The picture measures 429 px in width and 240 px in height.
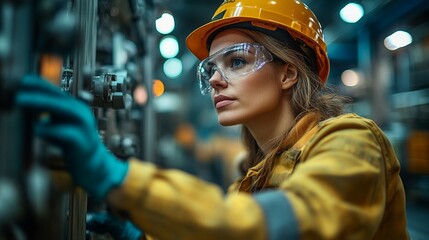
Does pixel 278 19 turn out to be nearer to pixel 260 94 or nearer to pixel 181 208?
pixel 260 94

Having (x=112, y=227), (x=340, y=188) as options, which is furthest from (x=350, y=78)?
(x=340, y=188)

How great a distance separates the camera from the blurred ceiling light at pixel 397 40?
15.0 feet

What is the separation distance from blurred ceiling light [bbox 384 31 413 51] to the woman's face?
12.1 feet

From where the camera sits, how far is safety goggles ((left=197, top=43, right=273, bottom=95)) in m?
1.57

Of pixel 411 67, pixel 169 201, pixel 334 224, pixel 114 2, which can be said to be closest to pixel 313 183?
pixel 334 224

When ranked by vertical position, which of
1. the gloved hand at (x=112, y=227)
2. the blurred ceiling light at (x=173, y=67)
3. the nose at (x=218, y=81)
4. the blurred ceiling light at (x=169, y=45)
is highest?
the blurred ceiling light at (x=173, y=67)

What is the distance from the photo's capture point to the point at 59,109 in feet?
2.38

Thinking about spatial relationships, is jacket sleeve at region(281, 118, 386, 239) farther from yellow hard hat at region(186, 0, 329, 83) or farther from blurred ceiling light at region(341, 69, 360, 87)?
blurred ceiling light at region(341, 69, 360, 87)

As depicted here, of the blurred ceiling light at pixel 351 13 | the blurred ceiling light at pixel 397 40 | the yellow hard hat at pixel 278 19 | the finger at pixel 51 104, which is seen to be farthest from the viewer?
the blurred ceiling light at pixel 397 40

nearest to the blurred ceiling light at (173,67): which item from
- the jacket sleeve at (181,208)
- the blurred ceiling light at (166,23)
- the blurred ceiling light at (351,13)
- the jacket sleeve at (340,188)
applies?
the blurred ceiling light at (166,23)

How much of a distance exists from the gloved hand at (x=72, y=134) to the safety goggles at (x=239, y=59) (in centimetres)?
84

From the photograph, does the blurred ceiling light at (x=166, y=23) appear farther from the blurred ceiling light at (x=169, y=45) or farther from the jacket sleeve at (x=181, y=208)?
the jacket sleeve at (x=181, y=208)

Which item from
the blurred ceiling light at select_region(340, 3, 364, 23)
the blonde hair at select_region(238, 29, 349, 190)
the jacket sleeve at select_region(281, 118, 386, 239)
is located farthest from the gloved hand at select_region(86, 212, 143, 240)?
the blurred ceiling light at select_region(340, 3, 364, 23)

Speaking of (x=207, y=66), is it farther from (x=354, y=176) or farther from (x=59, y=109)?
(x=59, y=109)
